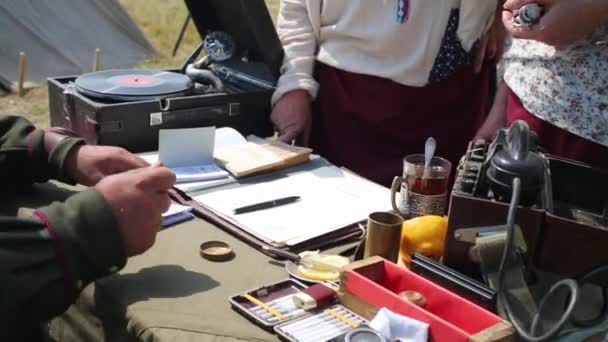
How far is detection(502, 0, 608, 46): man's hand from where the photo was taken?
1302 millimetres

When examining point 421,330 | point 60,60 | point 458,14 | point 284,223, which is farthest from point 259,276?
point 60,60

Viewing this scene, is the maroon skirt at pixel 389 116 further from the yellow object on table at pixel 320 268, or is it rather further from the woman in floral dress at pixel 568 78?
the yellow object on table at pixel 320 268

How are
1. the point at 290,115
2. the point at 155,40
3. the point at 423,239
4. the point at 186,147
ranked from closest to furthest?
the point at 423,239 < the point at 186,147 < the point at 290,115 < the point at 155,40

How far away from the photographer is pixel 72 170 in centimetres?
139

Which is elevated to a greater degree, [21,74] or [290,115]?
[290,115]

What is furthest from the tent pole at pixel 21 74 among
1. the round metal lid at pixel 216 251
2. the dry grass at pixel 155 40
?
the round metal lid at pixel 216 251

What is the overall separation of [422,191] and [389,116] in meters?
0.51

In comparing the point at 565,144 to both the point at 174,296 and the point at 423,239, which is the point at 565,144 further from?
the point at 174,296

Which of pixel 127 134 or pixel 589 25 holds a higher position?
pixel 589 25

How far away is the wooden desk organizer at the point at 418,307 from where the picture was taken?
91cm

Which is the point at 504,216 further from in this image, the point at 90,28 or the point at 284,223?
the point at 90,28

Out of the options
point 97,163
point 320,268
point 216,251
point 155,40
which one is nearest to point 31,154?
point 97,163

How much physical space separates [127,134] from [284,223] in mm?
530

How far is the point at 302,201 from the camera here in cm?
143
